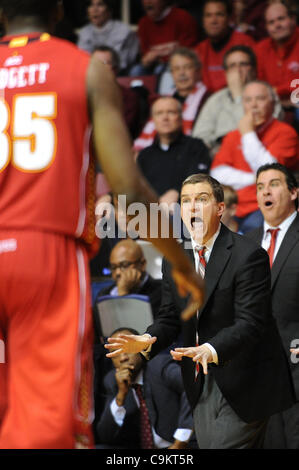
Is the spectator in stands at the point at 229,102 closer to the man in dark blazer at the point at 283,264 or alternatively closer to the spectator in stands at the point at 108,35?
the spectator in stands at the point at 108,35

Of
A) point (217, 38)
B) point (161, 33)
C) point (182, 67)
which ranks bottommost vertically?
point (182, 67)

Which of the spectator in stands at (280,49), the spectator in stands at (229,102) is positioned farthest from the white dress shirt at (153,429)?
the spectator in stands at (280,49)

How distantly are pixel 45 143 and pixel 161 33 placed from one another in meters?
7.56

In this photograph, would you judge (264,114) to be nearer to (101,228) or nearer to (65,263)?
(101,228)

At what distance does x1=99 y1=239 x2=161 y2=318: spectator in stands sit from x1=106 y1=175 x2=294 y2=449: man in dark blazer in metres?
1.69

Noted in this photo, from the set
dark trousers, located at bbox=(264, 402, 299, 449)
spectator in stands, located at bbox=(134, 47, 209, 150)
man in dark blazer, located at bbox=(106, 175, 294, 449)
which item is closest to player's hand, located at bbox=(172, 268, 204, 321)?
man in dark blazer, located at bbox=(106, 175, 294, 449)

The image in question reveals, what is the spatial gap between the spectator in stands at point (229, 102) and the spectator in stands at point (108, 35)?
2218 millimetres

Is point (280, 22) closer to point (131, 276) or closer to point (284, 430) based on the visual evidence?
point (131, 276)

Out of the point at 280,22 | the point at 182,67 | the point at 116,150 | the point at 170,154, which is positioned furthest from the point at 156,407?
the point at 280,22

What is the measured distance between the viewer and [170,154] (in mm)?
7371

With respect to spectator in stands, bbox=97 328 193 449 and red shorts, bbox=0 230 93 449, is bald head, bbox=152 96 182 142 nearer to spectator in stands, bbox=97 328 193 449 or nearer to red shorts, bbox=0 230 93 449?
spectator in stands, bbox=97 328 193 449

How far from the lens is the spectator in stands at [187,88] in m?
8.20

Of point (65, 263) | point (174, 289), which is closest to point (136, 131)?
point (174, 289)

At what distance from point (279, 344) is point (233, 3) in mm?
6476
